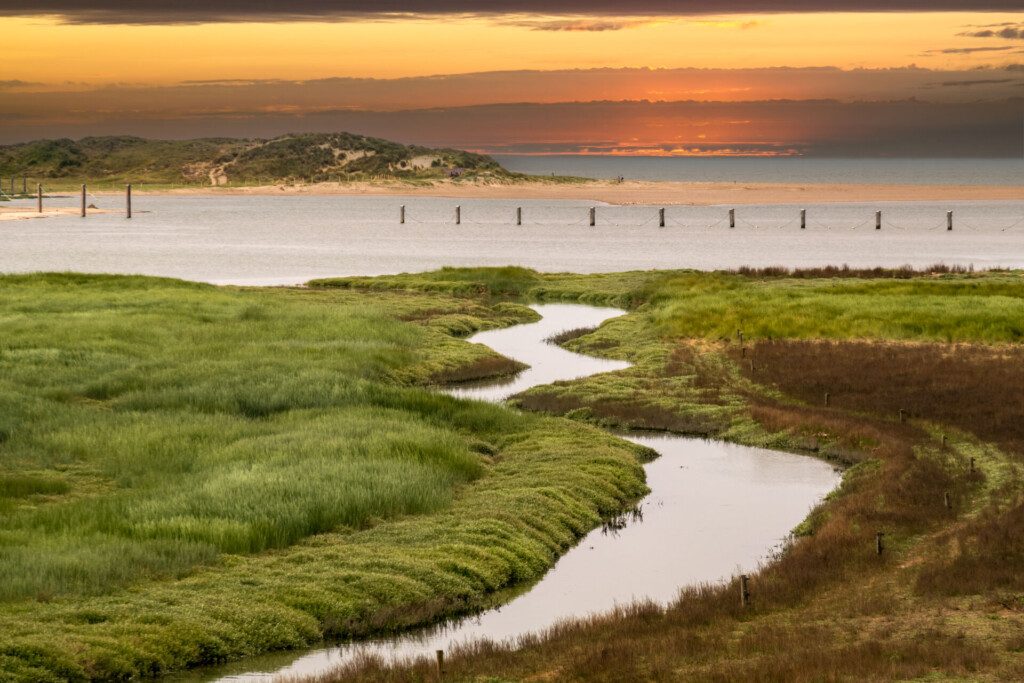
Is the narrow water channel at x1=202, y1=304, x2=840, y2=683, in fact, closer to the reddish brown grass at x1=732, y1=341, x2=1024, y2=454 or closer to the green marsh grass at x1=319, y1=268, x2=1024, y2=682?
the green marsh grass at x1=319, y1=268, x2=1024, y2=682

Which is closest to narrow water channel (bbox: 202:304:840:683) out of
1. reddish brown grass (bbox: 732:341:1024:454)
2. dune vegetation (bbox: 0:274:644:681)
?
dune vegetation (bbox: 0:274:644:681)

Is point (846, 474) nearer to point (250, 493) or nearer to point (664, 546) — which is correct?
point (664, 546)

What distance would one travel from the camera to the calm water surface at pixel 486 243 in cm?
10388

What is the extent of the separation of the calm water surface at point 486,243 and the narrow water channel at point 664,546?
57739mm

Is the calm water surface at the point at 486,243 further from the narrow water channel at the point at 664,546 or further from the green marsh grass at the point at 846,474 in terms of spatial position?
the narrow water channel at the point at 664,546

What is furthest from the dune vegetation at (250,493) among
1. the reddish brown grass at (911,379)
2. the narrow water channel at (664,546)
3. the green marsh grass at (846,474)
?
the reddish brown grass at (911,379)

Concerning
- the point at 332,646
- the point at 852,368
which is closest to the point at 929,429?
the point at 852,368

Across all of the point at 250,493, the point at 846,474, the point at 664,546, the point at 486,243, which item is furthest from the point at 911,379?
the point at 486,243

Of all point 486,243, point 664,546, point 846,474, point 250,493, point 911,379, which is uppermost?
point 911,379

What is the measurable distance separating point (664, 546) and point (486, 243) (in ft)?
372

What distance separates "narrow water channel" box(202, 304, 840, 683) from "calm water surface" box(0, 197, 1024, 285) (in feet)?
→ 189

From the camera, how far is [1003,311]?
48.7 metres

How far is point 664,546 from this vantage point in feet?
83.6

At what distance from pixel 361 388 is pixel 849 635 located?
21075 mm
